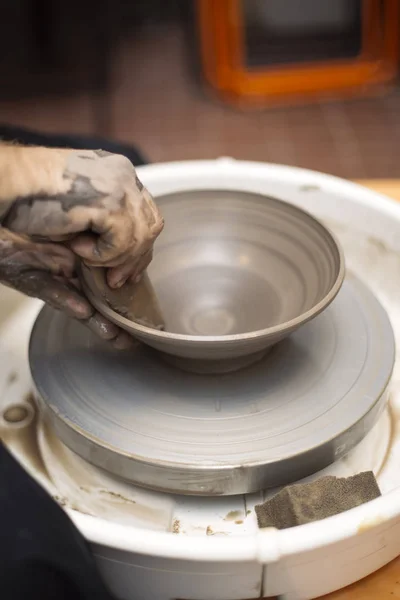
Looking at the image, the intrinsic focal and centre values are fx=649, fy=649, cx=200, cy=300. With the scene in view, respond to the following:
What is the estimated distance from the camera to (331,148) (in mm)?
2900

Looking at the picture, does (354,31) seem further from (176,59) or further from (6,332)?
(6,332)

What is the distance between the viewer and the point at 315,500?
0.82 meters

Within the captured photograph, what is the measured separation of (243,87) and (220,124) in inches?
10.5

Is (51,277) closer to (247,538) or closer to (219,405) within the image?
(219,405)

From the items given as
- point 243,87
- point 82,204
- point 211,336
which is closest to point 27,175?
point 82,204

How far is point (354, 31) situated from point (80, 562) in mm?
3049

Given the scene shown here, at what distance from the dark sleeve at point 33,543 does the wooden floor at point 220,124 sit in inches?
89.6

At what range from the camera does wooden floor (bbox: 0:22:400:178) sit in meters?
2.86

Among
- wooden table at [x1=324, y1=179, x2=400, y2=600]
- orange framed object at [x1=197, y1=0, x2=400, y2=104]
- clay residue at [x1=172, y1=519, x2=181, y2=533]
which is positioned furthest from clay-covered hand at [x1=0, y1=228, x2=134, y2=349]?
orange framed object at [x1=197, y1=0, x2=400, y2=104]

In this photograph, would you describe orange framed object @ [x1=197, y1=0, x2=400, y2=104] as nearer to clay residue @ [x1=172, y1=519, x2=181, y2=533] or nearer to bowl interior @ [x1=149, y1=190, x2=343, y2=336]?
bowl interior @ [x1=149, y1=190, x2=343, y2=336]

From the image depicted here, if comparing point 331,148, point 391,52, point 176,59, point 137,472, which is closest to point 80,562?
point 137,472

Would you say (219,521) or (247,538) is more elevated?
(247,538)

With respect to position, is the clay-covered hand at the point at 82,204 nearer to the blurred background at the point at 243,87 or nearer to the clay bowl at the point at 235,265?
the clay bowl at the point at 235,265

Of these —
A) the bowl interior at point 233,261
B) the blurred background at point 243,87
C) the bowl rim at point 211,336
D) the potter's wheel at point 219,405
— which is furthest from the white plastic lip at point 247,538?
the blurred background at point 243,87
